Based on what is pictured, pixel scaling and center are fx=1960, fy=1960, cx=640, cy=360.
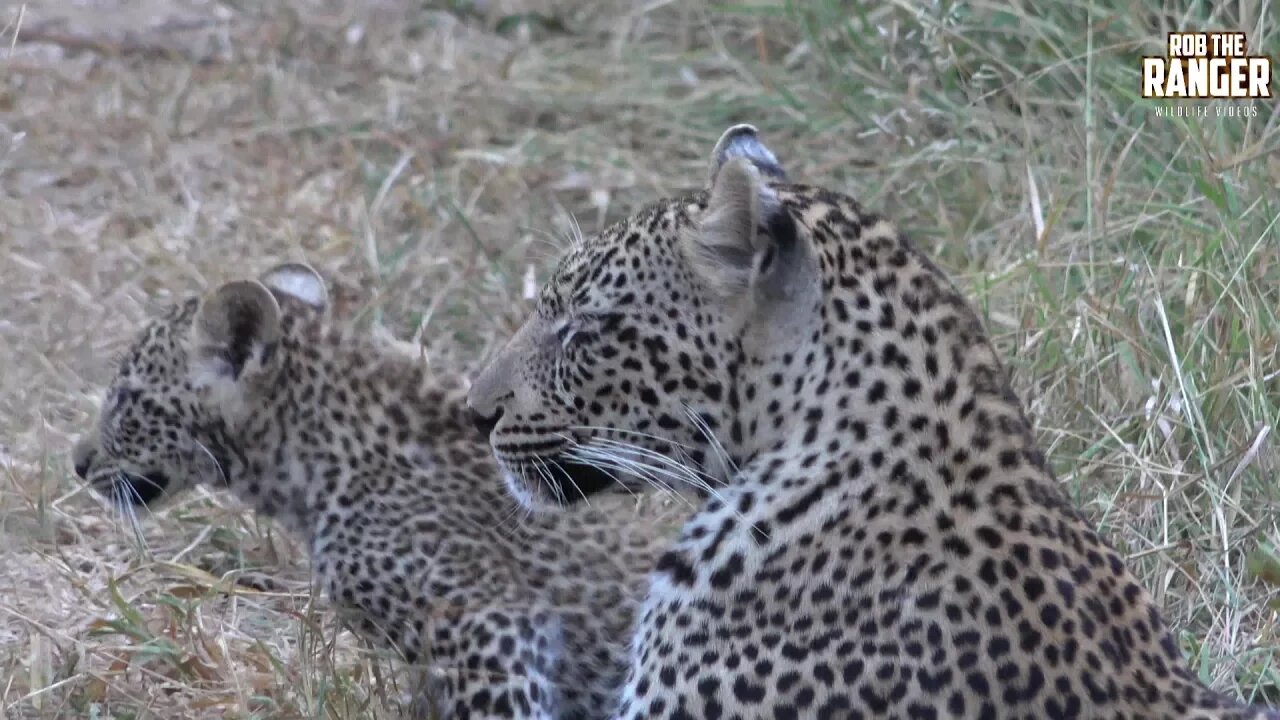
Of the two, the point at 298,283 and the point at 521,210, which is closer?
the point at 298,283

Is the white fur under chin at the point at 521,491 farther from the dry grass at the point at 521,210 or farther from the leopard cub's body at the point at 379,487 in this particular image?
Result: the dry grass at the point at 521,210

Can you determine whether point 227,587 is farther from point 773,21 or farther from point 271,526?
point 773,21

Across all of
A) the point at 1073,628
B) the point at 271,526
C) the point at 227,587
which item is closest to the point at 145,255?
the point at 271,526

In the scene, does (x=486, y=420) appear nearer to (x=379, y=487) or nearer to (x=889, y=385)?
(x=379, y=487)

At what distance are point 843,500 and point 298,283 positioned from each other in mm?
2500

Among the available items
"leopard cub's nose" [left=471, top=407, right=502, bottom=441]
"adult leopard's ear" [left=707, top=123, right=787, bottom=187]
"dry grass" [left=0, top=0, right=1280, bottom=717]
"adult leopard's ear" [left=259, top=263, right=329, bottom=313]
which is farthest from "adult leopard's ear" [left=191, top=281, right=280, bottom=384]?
"adult leopard's ear" [left=707, top=123, right=787, bottom=187]

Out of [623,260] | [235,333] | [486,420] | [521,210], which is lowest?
[521,210]

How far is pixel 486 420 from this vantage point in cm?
520

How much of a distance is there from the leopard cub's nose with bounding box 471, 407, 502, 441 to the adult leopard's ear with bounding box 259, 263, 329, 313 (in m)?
1.03

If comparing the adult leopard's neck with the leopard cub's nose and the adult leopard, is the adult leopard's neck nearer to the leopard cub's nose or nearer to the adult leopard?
the adult leopard

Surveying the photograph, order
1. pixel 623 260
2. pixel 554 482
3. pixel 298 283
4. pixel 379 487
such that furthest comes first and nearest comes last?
pixel 298 283 < pixel 379 487 < pixel 554 482 < pixel 623 260

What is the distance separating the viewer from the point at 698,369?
14.9ft

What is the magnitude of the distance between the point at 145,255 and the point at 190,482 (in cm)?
306

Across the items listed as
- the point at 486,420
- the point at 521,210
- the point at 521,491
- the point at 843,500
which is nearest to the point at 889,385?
the point at 843,500
